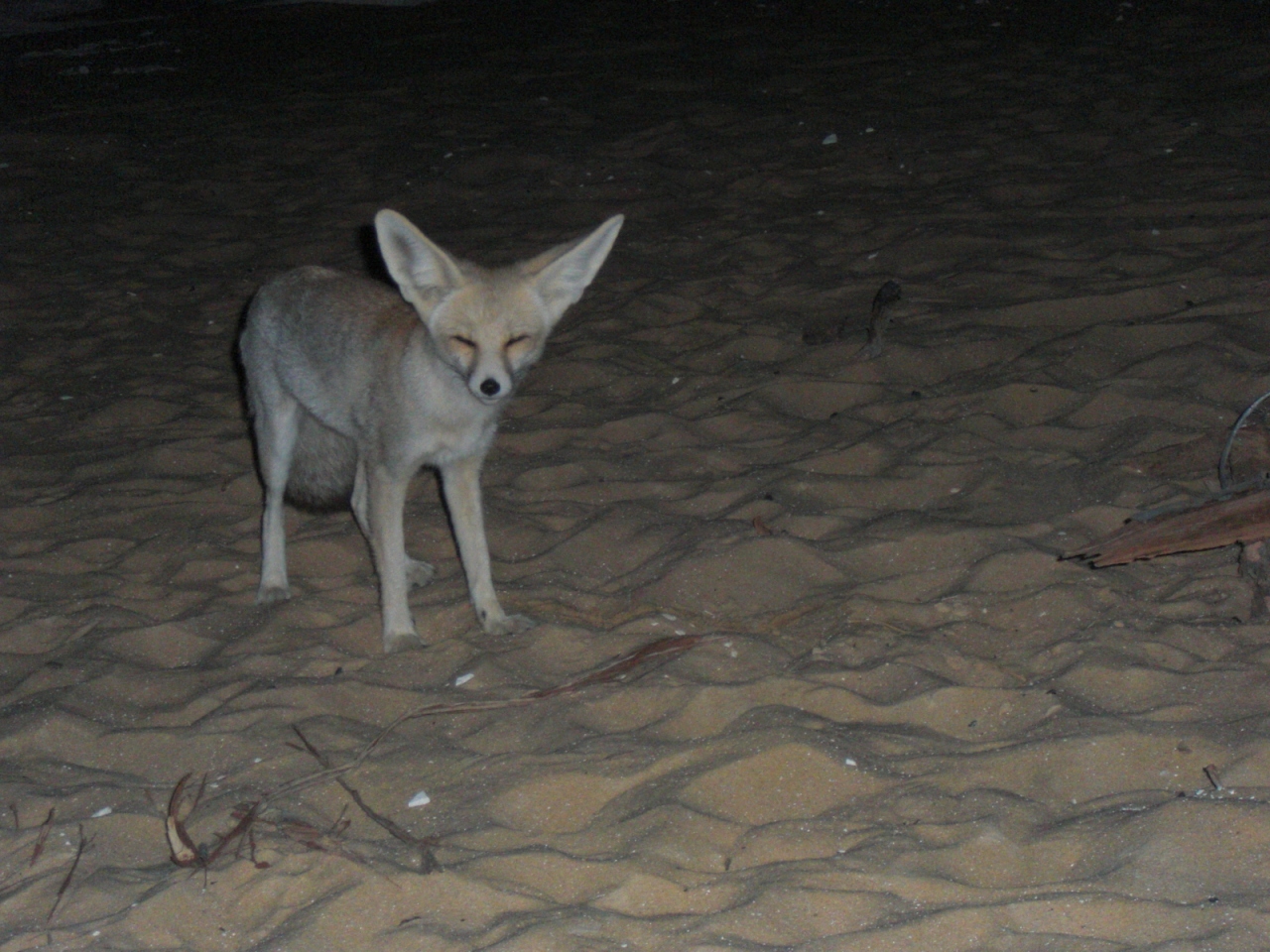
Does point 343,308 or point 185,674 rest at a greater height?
point 343,308

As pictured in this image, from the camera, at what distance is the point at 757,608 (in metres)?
3.66

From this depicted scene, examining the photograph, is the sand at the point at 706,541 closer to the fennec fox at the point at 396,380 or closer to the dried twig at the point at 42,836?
the dried twig at the point at 42,836

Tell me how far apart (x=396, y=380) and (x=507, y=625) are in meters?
0.84

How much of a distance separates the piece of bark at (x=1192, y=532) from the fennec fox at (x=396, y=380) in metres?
1.71

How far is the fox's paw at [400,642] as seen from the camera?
3.65 metres

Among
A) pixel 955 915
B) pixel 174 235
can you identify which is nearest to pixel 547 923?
pixel 955 915

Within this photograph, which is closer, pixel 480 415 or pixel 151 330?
pixel 480 415

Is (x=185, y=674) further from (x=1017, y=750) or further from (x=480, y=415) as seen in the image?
(x=1017, y=750)

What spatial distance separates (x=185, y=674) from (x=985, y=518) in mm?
2504

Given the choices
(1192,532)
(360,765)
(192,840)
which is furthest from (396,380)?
(1192,532)

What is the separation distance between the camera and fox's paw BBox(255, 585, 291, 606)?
3.97 metres

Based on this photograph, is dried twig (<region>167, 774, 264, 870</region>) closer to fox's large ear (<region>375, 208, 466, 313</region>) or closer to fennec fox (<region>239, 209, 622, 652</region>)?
fennec fox (<region>239, 209, 622, 652</region>)

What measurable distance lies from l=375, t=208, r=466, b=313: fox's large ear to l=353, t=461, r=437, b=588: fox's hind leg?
72cm

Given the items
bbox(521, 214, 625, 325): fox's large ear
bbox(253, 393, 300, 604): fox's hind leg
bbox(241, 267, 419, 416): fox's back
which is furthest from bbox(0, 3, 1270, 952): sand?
bbox(521, 214, 625, 325): fox's large ear
